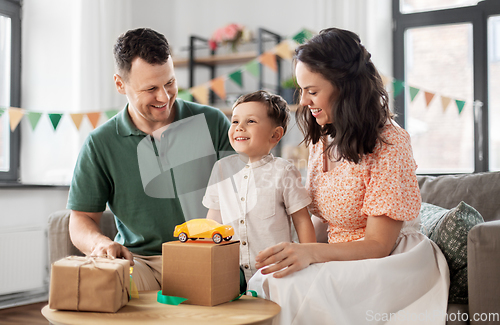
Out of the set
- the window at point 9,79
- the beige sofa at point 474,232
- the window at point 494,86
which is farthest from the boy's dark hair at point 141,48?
the window at point 494,86

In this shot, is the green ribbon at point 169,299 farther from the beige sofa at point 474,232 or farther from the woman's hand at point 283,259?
the beige sofa at point 474,232

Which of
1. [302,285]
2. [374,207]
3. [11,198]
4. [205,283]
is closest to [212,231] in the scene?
[205,283]

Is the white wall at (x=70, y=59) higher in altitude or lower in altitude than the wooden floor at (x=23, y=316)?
higher

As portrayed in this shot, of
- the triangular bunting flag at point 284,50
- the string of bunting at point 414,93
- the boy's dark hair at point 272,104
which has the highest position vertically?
the triangular bunting flag at point 284,50

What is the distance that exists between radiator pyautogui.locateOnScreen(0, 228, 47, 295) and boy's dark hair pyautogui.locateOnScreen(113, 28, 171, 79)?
1.95 metres

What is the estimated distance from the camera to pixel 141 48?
1.67 metres

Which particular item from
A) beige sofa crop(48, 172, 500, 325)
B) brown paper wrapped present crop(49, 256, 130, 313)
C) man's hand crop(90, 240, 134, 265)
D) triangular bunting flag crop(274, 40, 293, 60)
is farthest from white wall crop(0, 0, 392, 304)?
brown paper wrapped present crop(49, 256, 130, 313)

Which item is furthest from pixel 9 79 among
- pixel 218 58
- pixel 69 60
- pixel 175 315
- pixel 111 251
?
pixel 175 315

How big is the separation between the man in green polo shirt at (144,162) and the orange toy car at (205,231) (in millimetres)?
462

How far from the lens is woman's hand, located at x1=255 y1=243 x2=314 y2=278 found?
1128 millimetres

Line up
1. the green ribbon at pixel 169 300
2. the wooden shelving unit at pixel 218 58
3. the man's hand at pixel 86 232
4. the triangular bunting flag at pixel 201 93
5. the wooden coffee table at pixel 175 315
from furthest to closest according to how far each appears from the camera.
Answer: the wooden shelving unit at pixel 218 58 < the triangular bunting flag at pixel 201 93 < the man's hand at pixel 86 232 < the green ribbon at pixel 169 300 < the wooden coffee table at pixel 175 315

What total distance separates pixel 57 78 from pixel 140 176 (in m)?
2.29

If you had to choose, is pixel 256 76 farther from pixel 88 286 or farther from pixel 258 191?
pixel 88 286

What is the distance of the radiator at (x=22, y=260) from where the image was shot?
3.09 meters
